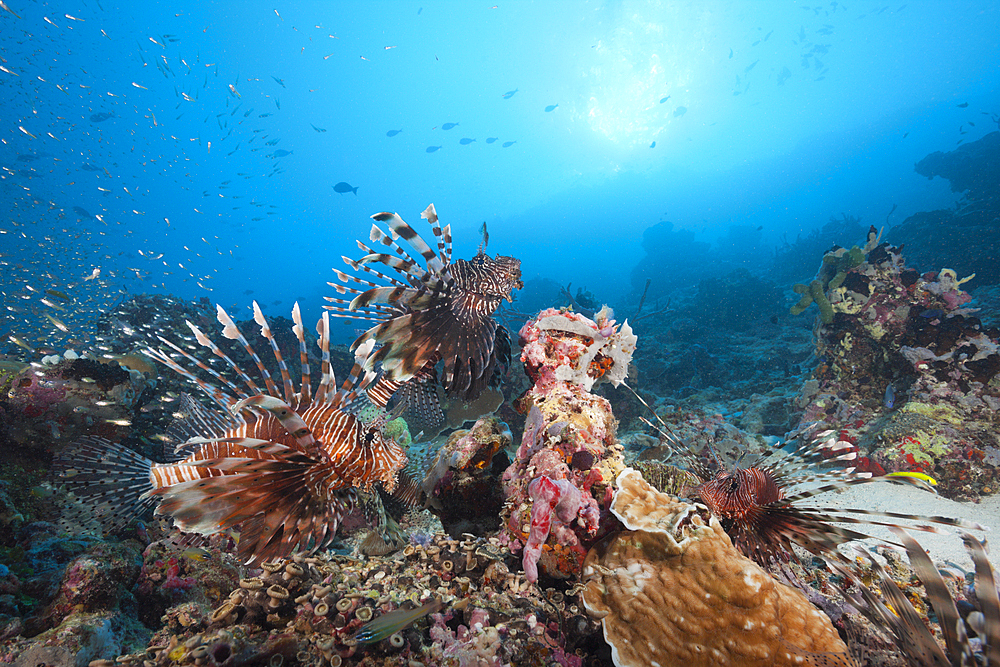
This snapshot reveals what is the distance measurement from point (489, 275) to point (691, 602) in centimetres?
245

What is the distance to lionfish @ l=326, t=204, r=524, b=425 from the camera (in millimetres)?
2592

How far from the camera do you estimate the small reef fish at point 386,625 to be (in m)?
1.41

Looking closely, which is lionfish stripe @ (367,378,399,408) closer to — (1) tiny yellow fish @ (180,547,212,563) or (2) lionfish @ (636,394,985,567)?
(1) tiny yellow fish @ (180,547,212,563)

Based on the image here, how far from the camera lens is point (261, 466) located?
1762mm

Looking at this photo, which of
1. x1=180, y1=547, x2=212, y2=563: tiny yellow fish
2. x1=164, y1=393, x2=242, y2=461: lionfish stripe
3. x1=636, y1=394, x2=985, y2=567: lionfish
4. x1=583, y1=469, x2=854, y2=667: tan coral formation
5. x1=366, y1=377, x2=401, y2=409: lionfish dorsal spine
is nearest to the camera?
x1=583, y1=469, x2=854, y2=667: tan coral formation

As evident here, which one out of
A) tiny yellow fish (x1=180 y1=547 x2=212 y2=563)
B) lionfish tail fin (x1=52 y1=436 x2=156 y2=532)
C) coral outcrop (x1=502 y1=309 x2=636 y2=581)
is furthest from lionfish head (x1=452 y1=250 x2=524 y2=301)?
tiny yellow fish (x1=180 y1=547 x2=212 y2=563)

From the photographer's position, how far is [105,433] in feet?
15.4

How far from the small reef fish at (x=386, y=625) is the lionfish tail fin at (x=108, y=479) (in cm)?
211

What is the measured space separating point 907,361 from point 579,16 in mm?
69306

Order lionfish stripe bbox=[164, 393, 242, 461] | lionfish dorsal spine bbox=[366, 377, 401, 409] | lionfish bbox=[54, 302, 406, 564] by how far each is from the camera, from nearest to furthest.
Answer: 1. lionfish bbox=[54, 302, 406, 564]
2. lionfish stripe bbox=[164, 393, 242, 461]
3. lionfish dorsal spine bbox=[366, 377, 401, 409]

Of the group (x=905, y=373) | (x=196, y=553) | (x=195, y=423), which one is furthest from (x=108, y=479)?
(x=905, y=373)

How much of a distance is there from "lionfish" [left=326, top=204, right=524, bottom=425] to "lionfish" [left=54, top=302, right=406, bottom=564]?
1.39 ft

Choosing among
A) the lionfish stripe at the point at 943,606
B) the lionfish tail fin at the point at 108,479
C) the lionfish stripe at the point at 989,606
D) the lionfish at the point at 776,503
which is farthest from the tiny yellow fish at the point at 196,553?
the lionfish stripe at the point at 989,606

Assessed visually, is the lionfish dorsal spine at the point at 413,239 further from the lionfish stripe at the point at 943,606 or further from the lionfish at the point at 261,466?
the lionfish stripe at the point at 943,606
